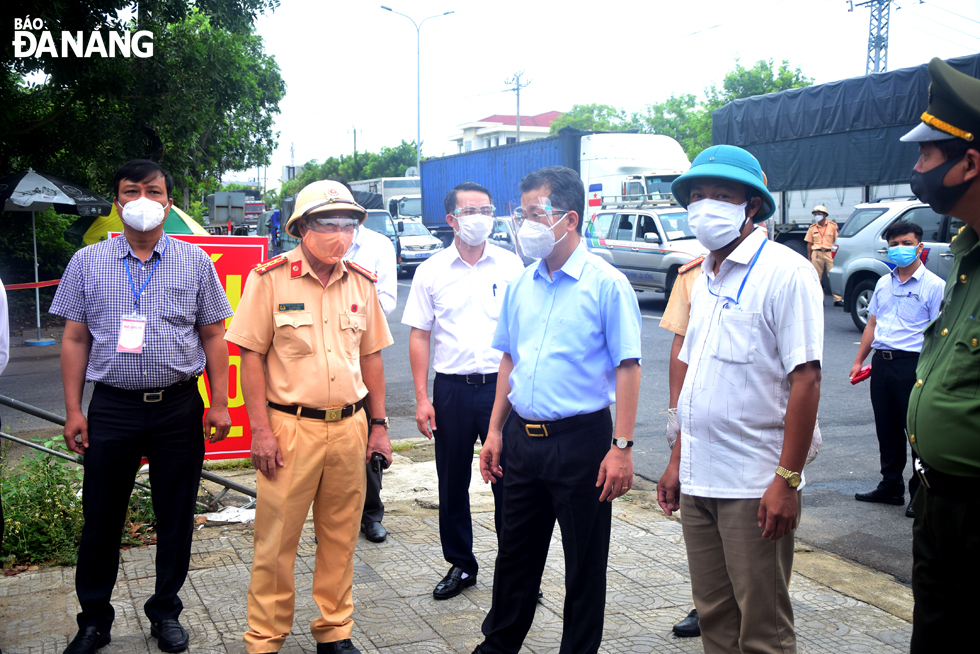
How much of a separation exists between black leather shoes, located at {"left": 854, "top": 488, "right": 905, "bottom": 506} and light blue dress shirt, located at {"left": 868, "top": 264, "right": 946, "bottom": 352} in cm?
102

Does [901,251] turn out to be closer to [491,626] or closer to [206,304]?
[491,626]

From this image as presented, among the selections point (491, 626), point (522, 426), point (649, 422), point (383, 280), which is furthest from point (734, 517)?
point (649, 422)

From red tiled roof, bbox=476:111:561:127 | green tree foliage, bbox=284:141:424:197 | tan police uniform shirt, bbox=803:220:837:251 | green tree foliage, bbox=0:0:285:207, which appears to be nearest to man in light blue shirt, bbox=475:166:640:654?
green tree foliage, bbox=0:0:285:207

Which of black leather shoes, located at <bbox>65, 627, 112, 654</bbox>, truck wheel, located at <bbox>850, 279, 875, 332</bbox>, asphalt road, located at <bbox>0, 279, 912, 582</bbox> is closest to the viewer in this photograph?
black leather shoes, located at <bbox>65, 627, 112, 654</bbox>

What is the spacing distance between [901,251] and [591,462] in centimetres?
384

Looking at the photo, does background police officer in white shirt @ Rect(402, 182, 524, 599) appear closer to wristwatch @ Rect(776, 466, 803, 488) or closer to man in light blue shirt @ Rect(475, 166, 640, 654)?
man in light blue shirt @ Rect(475, 166, 640, 654)

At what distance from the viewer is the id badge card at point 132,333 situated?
3645mm

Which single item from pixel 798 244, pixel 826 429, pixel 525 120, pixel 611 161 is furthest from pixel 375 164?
pixel 826 429

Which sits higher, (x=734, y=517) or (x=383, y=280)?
(x=383, y=280)

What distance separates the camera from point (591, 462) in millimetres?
3203

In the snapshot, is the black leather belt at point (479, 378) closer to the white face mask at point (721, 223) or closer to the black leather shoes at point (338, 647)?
the black leather shoes at point (338, 647)

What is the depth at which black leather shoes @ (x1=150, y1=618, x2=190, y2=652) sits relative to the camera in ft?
11.8

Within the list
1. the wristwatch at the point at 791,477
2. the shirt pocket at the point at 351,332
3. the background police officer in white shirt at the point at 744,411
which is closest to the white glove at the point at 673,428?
the background police officer in white shirt at the point at 744,411

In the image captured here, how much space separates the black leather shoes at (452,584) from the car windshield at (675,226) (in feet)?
44.0
